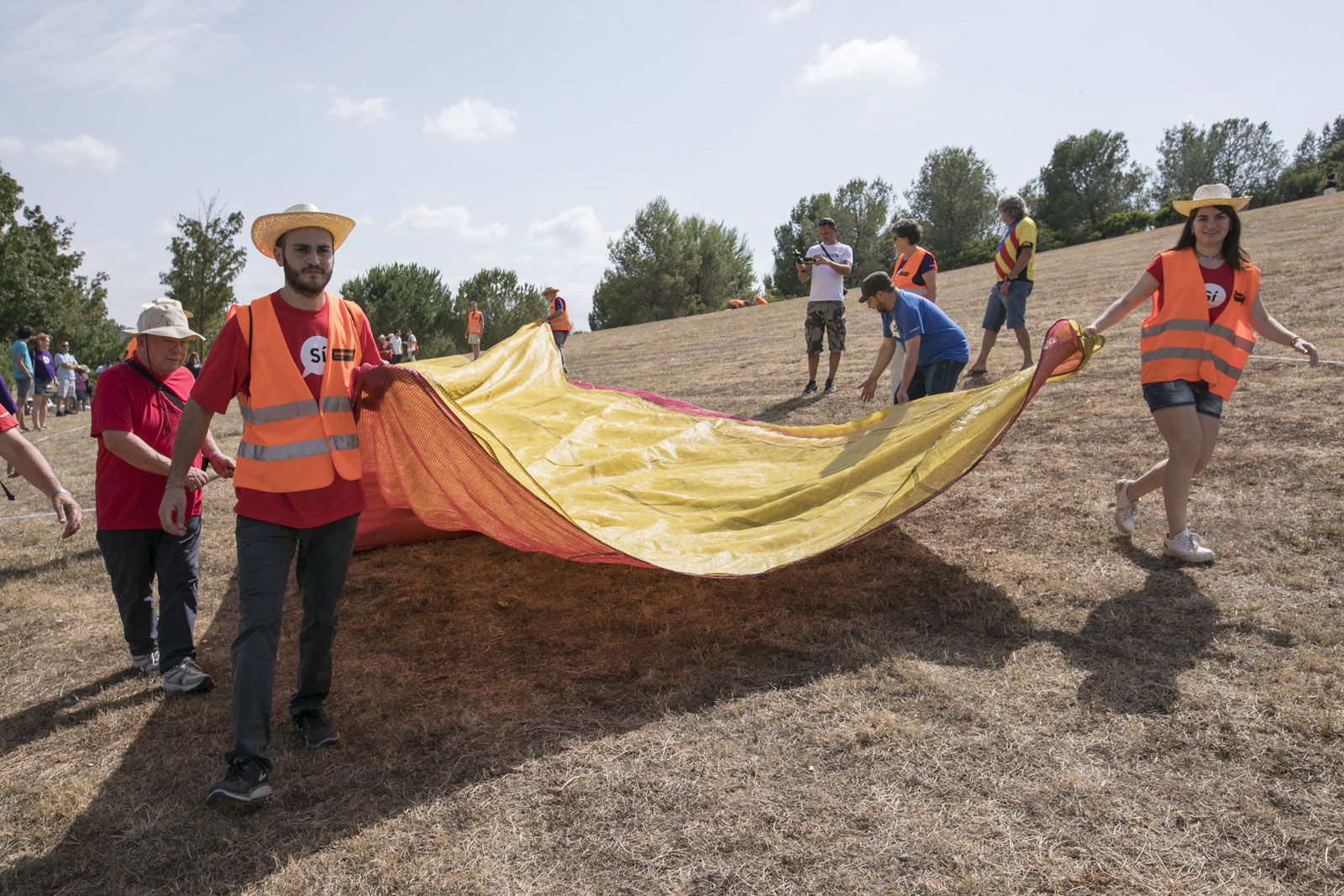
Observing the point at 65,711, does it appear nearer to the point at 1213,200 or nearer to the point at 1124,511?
the point at 1124,511

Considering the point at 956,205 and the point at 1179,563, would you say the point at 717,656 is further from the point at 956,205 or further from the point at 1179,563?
the point at 956,205

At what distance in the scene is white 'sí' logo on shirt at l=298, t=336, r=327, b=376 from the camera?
3096mm

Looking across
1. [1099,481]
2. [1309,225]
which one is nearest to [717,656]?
[1099,481]

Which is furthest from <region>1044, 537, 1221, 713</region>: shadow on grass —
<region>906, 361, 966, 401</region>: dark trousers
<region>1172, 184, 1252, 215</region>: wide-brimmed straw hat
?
<region>906, 361, 966, 401</region>: dark trousers

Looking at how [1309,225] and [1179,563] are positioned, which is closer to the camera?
[1179,563]

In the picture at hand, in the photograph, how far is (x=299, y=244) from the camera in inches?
122

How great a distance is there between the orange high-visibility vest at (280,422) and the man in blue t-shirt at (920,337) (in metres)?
3.74

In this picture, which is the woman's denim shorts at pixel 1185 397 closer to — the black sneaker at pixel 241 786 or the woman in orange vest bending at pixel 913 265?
the woman in orange vest bending at pixel 913 265

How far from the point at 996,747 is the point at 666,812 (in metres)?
1.14

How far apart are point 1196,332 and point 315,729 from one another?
4319 millimetres

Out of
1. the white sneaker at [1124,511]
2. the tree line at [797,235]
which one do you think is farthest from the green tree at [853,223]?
the white sneaker at [1124,511]

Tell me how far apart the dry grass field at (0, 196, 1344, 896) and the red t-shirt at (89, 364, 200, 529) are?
2.64ft

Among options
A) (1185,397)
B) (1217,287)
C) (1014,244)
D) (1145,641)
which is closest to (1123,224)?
(1014,244)

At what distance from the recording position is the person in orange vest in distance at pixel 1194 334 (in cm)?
428
